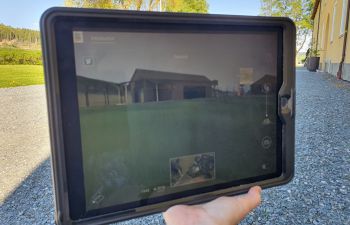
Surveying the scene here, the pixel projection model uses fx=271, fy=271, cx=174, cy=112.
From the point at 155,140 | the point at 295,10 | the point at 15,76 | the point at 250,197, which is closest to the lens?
the point at 155,140

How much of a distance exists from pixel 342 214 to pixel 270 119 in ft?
3.52

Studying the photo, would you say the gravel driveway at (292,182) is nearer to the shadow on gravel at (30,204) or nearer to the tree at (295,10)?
A: the shadow on gravel at (30,204)

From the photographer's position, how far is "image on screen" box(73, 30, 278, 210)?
21.1 inches

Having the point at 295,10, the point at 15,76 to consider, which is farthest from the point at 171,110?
the point at 295,10

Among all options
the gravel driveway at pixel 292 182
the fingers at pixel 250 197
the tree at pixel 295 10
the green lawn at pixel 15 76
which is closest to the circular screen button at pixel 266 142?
the fingers at pixel 250 197

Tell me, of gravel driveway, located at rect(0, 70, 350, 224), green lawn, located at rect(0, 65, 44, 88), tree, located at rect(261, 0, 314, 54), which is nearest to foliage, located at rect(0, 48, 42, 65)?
green lawn, located at rect(0, 65, 44, 88)

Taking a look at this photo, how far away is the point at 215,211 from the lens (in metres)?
0.67

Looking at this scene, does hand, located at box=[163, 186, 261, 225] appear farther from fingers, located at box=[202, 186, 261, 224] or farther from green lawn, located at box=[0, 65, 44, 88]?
green lawn, located at box=[0, 65, 44, 88]

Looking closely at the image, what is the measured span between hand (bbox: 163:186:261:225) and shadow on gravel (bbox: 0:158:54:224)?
1047 millimetres

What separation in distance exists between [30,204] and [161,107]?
138 centimetres

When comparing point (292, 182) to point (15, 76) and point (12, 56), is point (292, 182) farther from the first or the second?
point (15, 76)

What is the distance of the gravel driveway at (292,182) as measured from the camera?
1435 mm

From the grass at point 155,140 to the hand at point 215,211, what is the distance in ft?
0.19

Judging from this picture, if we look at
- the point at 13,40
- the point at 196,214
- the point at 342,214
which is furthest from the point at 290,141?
the point at 13,40
